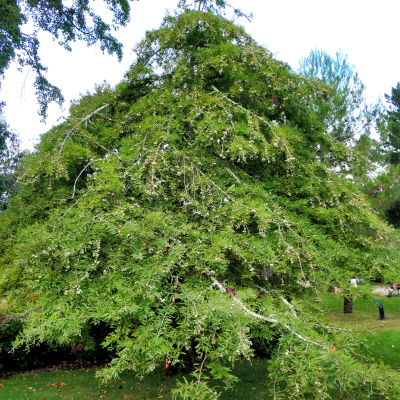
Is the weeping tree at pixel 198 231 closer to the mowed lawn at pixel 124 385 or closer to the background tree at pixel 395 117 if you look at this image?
the mowed lawn at pixel 124 385

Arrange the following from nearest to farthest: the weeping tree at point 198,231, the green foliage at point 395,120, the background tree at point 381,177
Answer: the weeping tree at point 198,231
the background tree at point 381,177
the green foliage at point 395,120

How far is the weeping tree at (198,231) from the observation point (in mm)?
1767

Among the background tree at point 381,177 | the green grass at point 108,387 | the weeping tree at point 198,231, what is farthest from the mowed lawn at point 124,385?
the background tree at point 381,177

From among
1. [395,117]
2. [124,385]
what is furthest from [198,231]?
[395,117]

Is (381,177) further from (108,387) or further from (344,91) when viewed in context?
(108,387)

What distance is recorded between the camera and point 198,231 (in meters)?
2.21

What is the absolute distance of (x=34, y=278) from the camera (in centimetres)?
222

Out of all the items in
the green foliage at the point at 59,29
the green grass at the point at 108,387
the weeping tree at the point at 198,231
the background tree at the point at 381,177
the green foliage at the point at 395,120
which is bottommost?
the green grass at the point at 108,387

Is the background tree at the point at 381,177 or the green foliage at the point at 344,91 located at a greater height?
the green foliage at the point at 344,91

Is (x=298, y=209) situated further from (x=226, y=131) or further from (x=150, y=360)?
(x=150, y=360)

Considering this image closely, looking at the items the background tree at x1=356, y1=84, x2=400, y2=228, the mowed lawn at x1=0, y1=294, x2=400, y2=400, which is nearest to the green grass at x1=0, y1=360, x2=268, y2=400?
the mowed lawn at x1=0, y1=294, x2=400, y2=400

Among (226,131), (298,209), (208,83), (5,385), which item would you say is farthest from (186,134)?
(5,385)

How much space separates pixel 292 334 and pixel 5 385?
6.15m

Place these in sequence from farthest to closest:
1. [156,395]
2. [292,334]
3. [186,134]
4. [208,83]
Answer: [156,395] → [208,83] → [186,134] → [292,334]
